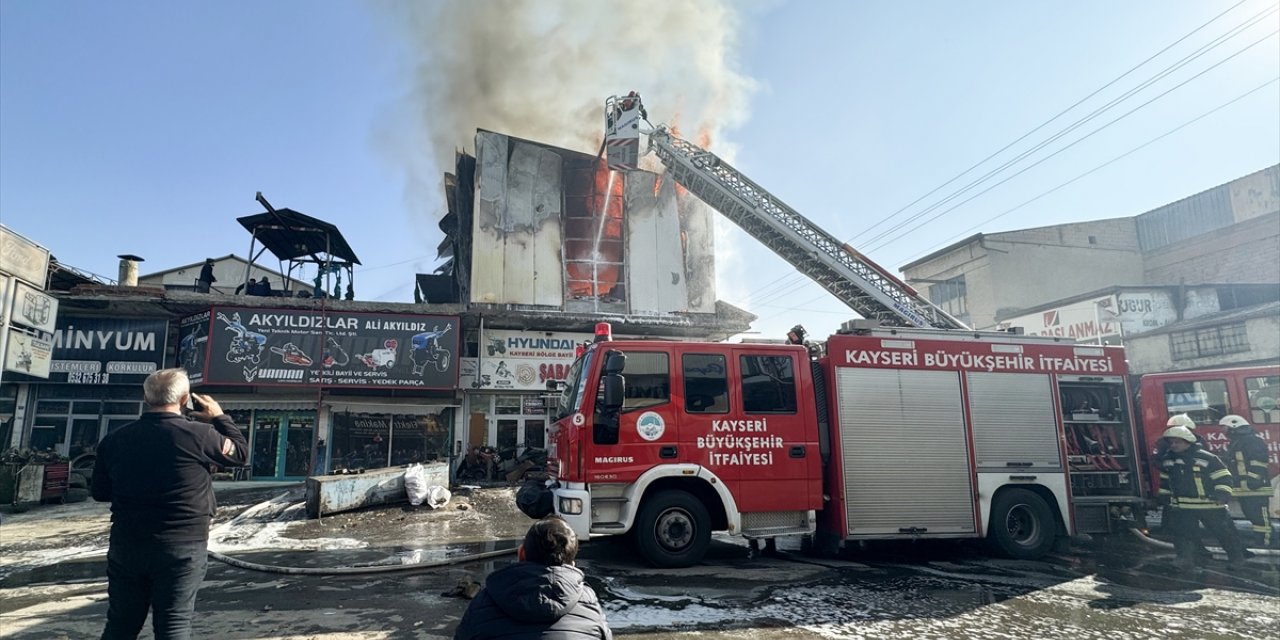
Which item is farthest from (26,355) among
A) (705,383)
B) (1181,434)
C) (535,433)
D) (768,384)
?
(1181,434)

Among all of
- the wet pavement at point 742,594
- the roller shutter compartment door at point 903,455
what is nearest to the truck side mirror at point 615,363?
the wet pavement at point 742,594

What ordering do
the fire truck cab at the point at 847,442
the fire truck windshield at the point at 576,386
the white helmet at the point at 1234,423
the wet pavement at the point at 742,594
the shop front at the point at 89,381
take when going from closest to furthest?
the wet pavement at the point at 742,594 < the fire truck cab at the point at 847,442 < the fire truck windshield at the point at 576,386 < the white helmet at the point at 1234,423 < the shop front at the point at 89,381

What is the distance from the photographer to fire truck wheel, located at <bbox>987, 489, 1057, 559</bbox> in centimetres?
784

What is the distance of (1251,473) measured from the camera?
8133mm

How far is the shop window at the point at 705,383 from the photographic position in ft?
23.7

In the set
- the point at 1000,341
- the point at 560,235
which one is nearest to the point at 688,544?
the point at 1000,341

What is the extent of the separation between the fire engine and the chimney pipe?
2318 cm

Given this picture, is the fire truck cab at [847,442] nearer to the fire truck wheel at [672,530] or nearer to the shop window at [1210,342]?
the fire truck wheel at [672,530]

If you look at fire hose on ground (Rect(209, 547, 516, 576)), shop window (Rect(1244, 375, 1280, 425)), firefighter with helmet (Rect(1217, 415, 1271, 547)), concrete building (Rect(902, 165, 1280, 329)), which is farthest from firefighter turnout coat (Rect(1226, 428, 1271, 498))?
concrete building (Rect(902, 165, 1280, 329))

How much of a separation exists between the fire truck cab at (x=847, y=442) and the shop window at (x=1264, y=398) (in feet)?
10.2

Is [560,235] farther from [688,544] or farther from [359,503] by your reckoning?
[688,544]

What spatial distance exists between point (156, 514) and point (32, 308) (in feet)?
17.7

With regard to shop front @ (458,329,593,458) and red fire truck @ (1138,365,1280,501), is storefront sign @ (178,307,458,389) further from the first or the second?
red fire truck @ (1138,365,1280,501)

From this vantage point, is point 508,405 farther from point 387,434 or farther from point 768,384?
point 768,384
